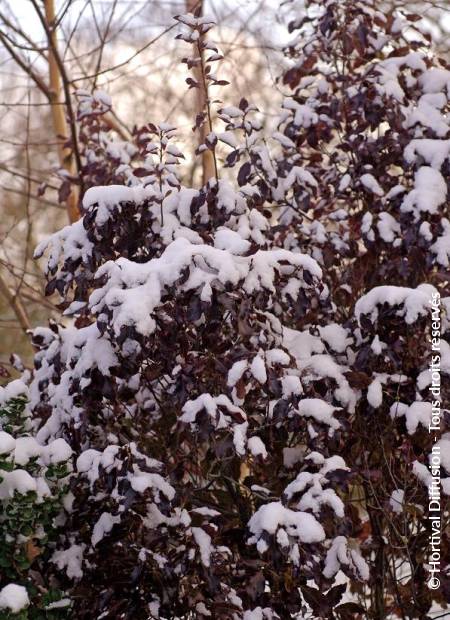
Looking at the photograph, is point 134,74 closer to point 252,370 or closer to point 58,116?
point 58,116

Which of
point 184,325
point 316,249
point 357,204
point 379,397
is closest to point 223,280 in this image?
point 184,325

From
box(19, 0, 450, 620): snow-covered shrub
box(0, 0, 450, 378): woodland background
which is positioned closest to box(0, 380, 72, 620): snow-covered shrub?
box(19, 0, 450, 620): snow-covered shrub

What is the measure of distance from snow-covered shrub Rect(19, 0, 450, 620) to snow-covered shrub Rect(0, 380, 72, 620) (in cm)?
8

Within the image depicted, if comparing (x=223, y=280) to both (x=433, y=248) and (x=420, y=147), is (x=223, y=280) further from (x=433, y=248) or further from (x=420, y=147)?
(x=420, y=147)

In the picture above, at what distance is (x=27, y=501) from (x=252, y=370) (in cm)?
79

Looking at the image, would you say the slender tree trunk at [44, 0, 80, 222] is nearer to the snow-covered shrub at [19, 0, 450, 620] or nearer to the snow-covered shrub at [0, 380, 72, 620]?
the snow-covered shrub at [19, 0, 450, 620]

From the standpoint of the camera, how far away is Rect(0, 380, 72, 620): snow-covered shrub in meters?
2.30

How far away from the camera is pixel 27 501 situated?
230 cm

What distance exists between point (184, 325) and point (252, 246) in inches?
12.3

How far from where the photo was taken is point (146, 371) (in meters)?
2.39

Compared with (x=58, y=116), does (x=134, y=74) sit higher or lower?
higher

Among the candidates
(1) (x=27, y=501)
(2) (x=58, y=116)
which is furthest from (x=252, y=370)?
(2) (x=58, y=116)

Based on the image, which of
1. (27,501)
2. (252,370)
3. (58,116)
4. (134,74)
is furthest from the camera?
(134,74)

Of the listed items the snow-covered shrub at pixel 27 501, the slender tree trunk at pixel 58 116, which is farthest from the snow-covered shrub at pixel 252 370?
the slender tree trunk at pixel 58 116
